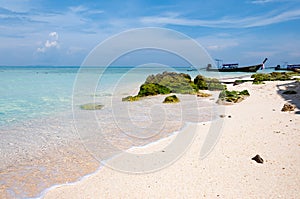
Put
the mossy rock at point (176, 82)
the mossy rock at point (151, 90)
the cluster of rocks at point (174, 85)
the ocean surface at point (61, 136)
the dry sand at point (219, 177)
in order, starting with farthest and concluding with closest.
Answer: the mossy rock at point (176, 82)
the cluster of rocks at point (174, 85)
the mossy rock at point (151, 90)
the ocean surface at point (61, 136)
the dry sand at point (219, 177)

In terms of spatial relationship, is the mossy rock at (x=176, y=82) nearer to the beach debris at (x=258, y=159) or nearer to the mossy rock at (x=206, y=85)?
the mossy rock at (x=206, y=85)

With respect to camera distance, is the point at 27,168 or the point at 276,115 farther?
Result: the point at 276,115

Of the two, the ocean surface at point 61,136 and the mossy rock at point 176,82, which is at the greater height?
the mossy rock at point 176,82

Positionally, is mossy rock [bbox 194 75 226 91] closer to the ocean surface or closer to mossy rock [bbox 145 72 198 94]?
mossy rock [bbox 145 72 198 94]

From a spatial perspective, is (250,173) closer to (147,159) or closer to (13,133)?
(147,159)

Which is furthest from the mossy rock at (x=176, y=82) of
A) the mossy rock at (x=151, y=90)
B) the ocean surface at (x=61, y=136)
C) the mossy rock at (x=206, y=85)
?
the ocean surface at (x=61, y=136)

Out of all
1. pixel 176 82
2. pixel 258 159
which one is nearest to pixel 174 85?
pixel 176 82

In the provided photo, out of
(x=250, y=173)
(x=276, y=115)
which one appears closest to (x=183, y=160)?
(x=250, y=173)

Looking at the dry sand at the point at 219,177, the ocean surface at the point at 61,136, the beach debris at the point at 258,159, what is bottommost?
the ocean surface at the point at 61,136

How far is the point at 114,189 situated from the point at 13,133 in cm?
476

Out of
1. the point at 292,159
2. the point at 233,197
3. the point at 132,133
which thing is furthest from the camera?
the point at 132,133

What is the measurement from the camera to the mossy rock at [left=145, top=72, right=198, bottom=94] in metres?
17.4

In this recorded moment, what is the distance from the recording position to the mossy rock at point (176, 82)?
17.4 meters

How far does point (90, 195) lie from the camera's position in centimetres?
369
